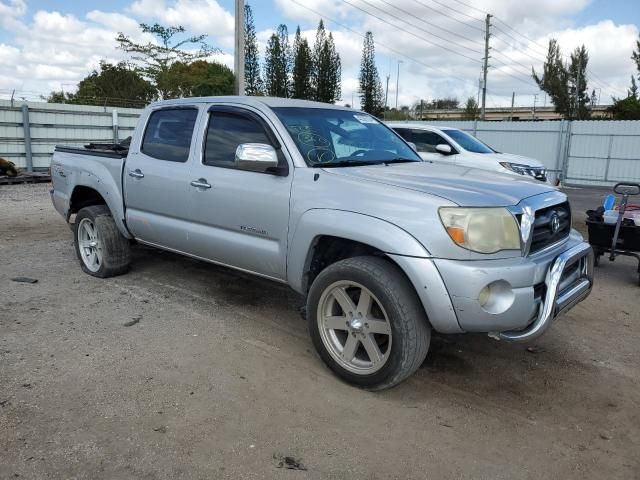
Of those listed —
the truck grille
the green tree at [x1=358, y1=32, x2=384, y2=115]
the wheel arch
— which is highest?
the green tree at [x1=358, y1=32, x2=384, y2=115]

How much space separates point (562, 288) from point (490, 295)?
75 cm

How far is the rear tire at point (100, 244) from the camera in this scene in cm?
549

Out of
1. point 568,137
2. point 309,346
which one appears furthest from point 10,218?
point 568,137

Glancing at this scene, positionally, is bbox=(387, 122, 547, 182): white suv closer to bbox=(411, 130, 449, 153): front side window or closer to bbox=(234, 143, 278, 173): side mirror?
bbox=(411, 130, 449, 153): front side window

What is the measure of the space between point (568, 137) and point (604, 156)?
1.55m

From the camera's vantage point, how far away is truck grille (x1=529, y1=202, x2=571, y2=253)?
3.31 m

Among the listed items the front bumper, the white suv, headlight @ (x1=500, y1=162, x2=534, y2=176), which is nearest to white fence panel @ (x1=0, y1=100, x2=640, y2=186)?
the white suv

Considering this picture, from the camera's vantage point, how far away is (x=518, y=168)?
9.85 meters

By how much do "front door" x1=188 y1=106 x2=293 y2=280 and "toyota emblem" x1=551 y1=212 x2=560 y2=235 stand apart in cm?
174

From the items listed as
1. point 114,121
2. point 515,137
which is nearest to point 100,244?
point 114,121

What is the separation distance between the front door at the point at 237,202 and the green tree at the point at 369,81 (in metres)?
61.3

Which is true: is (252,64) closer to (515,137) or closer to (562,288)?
(515,137)

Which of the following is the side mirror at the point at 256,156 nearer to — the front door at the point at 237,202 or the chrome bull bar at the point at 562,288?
the front door at the point at 237,202

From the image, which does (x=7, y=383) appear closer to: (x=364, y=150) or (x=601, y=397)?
(x=364, y=150)
